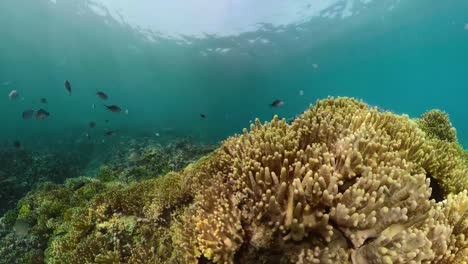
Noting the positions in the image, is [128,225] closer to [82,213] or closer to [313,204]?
[82,213]

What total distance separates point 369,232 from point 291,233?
2.15 feet

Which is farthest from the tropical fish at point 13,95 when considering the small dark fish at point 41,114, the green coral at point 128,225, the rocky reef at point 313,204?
the rocky reef at point 313,204

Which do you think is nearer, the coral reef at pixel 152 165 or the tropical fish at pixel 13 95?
the coral reef at pixel 152 165

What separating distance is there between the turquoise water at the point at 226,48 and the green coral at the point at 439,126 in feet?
62.6

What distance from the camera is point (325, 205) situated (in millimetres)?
2570

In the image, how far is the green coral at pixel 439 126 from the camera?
525 centimetres

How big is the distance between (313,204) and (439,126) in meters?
4.29

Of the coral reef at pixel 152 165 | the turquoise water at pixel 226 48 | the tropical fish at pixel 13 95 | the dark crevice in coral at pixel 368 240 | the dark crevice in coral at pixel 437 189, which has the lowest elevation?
the dark crevice in coral at pixel 368 240

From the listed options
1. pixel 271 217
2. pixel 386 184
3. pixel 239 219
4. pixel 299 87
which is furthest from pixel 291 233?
pixel 299 87

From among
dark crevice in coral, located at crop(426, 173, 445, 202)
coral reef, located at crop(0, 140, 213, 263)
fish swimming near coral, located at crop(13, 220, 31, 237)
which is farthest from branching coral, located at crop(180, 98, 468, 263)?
fish swimming near coral, located at crop(13, 220, 31, 237)

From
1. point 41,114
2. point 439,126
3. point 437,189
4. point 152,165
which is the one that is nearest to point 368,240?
point 437,189

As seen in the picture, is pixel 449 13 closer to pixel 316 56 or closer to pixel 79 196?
pixel 316 56

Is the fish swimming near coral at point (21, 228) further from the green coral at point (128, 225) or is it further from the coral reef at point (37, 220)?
the green coral at point (128, 225)

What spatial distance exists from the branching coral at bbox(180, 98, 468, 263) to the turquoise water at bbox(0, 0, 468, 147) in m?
17.9
